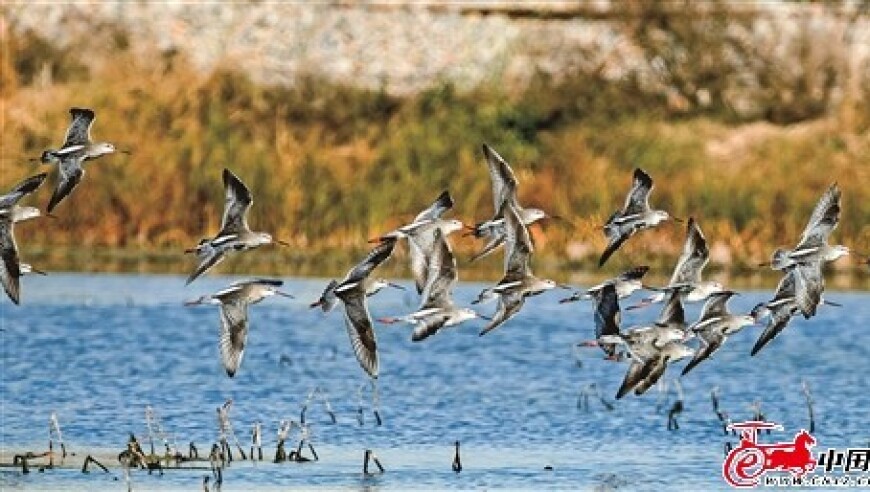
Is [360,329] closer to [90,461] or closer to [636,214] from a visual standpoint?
[90,461]

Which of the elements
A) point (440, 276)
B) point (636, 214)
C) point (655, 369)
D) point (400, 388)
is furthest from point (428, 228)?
point (400, 388)

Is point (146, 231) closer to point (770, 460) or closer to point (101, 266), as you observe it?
point (101, 266)

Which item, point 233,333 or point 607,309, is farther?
point 607,309

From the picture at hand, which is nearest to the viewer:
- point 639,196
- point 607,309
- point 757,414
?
point 607,309

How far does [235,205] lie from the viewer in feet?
67.1

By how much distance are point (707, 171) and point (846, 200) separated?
1.79 m

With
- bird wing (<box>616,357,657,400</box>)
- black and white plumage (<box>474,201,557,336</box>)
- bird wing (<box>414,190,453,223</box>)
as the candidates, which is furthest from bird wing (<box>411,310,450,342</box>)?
bird wing (<box>616,357,657,400</box>)

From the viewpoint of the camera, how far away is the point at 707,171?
36.3 metres

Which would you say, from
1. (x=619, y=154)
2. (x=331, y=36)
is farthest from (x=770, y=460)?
(x=331, y=36)

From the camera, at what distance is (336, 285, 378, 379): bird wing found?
19.9 metres

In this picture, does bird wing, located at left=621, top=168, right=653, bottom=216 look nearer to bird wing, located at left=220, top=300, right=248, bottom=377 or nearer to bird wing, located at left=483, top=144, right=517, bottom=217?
bird wing, located at left=483, top=144, right=517, bottom=217

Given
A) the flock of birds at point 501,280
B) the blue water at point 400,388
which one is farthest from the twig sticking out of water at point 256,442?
the flock of birds at point 501,280

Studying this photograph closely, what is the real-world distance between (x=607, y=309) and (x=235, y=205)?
96.1 inches

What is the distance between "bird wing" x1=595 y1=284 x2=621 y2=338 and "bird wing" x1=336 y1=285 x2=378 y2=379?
5.16ft
